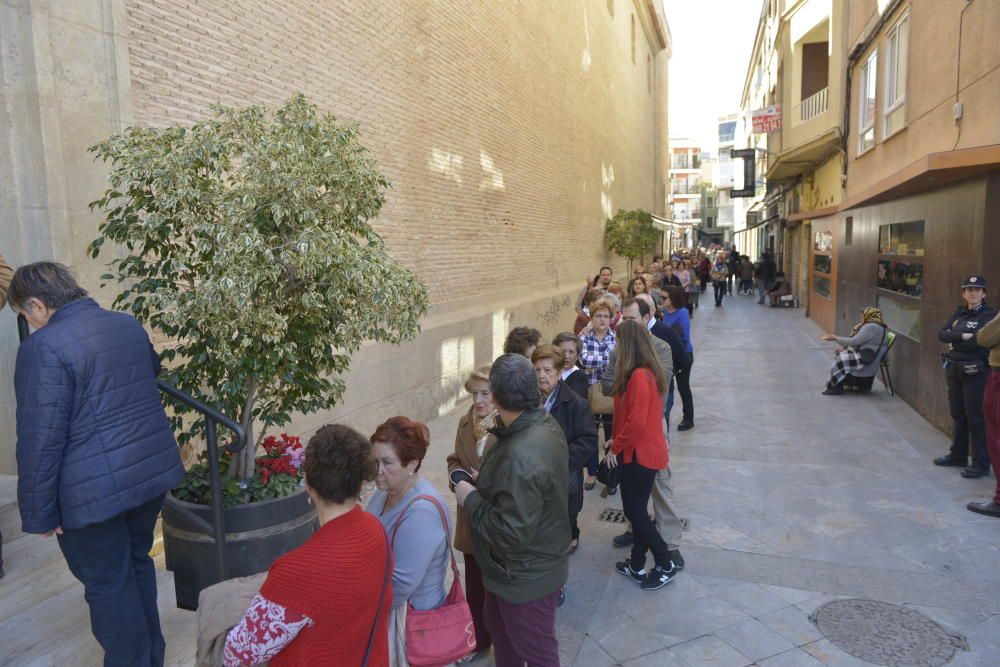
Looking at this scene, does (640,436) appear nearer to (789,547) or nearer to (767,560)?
(767,560)

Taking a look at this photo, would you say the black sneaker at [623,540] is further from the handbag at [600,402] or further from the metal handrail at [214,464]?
the metal handrail at [214,464]

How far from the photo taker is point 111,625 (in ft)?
10.5

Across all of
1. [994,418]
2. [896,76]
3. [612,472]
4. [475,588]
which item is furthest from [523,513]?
[896,76]

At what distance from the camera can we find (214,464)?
3.73 m

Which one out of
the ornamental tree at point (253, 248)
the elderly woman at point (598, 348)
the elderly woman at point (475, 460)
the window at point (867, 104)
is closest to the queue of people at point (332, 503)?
the elderly woman at point (475, 460)

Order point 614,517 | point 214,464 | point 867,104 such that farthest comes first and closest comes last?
point 867,104 < point 614,517 < point 214,464

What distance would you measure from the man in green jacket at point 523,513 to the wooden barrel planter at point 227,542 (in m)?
1.39

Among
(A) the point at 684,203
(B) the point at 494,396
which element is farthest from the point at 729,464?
(A) the point at 684,203

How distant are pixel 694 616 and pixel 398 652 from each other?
8.09 ft

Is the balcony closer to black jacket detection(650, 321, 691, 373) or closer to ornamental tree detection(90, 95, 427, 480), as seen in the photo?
black jacket detection(650, 321, 691, 373)

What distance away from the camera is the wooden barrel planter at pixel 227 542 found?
388cm

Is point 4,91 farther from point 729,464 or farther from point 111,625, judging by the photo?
point 729,464

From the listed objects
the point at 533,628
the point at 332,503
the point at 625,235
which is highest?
the point at 625,235

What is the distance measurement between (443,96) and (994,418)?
309 inches
